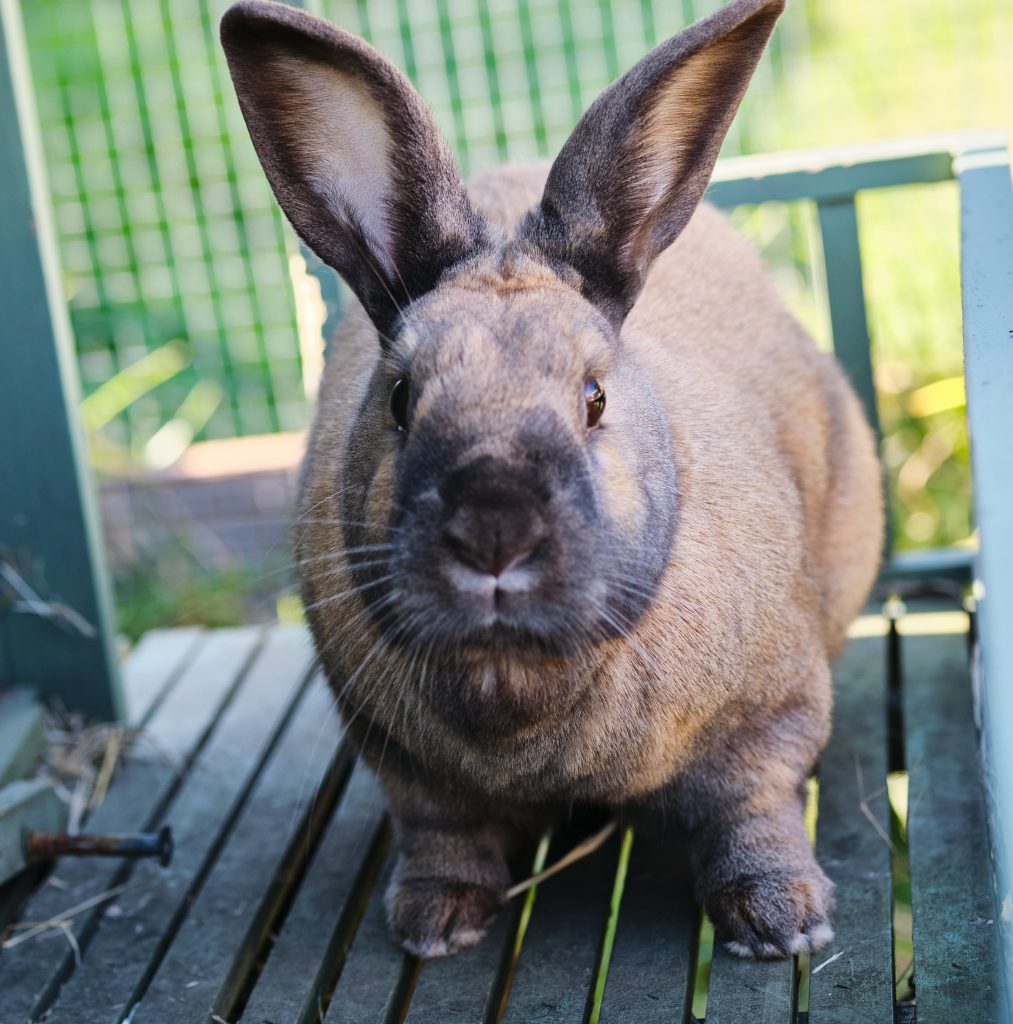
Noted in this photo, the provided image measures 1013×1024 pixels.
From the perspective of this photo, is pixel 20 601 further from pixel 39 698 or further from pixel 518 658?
pixel 518 658

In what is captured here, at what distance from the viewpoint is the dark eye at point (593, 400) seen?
2.47 metres

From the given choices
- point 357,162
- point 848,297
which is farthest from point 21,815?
point 848,297

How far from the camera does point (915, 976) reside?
2.64 metres

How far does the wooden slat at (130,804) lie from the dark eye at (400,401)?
1.25m

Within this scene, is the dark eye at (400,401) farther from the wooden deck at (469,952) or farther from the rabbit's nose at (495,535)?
the wooden deck at (469,952)

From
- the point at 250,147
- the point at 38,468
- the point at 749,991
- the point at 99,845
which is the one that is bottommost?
the point at 749,991

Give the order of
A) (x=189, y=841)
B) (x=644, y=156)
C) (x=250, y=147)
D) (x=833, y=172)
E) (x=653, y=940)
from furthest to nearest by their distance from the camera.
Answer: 1. (x=250, y=147)
2. (x=833, y=172)
3. (x=189, y=841)
4. (x=653, y=940)
5. (x=644, y=156)

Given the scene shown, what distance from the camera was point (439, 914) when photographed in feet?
9.36

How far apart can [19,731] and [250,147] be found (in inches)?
110

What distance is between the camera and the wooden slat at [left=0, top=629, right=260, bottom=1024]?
2.98 meters

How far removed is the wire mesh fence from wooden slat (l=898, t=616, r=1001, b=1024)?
7.02 feet

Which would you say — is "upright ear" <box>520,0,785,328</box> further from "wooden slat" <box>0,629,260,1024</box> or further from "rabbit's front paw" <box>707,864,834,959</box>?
"wooden slat" <box>0,629,260,1024</box>

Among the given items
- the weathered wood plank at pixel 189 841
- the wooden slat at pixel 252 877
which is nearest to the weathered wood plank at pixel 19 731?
the weathered wood plank at pixel 189 841

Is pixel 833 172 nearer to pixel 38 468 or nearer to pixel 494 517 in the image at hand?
pixel 38 468
